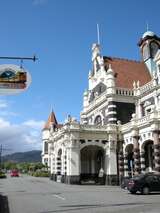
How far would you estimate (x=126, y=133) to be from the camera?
124ft

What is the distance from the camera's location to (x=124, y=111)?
4141 cm

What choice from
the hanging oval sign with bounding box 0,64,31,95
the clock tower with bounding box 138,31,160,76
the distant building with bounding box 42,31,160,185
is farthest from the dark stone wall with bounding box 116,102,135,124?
the hanging oval sign with bounding box 0,64,31,95

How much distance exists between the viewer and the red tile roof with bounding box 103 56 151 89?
43969 mm

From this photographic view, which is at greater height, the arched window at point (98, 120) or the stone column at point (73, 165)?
the arched window at point (98, 120)

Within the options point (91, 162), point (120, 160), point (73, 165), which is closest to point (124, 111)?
point (120, 160)

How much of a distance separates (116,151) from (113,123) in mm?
3659

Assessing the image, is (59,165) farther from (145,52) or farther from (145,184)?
(145,52)

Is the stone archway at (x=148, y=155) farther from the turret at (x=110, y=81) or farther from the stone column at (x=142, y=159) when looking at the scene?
the turret at (x=110, y=81)

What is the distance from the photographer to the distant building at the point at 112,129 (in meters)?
35.2

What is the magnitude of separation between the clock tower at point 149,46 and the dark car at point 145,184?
28.5 metres

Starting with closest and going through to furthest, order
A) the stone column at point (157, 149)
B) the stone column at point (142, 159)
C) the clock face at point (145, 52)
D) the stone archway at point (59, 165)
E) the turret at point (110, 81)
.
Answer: the stone column at point (157, 149), the stone column at point (142, 159), the turret at point (110, 81), the stone archway at point (59, 165), the clock face at point (145, 52)

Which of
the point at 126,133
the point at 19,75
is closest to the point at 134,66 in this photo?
the point at 126,133

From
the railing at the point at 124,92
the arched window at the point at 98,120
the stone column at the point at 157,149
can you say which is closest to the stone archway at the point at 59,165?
the arched window at the point at 98,120

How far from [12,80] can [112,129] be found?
25.3 m
